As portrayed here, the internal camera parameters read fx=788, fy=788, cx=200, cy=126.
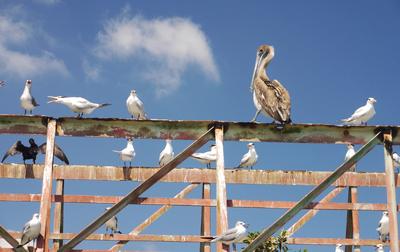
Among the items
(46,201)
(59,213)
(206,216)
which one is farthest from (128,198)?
(206,216)

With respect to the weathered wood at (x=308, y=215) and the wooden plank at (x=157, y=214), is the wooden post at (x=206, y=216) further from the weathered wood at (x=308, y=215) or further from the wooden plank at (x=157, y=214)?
the weathered wood at (x=308, y=215)

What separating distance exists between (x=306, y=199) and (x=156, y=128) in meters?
2.01

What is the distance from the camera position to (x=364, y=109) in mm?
16328

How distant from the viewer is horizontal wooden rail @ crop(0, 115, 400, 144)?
31.4 feet

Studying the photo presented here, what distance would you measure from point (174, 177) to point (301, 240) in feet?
8.90

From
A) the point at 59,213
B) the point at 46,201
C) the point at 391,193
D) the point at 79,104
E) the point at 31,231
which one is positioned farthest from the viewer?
the point at 59,213

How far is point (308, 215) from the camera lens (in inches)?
637

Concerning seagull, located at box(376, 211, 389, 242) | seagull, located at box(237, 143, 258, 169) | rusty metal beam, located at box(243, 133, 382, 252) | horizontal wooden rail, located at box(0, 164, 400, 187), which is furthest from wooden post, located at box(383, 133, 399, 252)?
seagull, located at box(237, 143, 258, 169)

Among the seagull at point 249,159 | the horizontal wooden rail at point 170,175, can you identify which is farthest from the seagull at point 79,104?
the seagull at point 249,159

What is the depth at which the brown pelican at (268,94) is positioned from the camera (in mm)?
10375

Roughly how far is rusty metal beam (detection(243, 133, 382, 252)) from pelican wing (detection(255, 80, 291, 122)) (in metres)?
1.08

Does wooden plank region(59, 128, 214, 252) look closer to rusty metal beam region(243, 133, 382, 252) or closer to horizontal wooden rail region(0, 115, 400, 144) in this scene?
horizontal wooden rail region(0, 115, 400, 144)

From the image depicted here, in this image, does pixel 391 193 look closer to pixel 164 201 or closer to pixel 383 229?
pixel 164 201

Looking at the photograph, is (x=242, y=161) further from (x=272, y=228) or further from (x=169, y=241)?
(x=272, y=228)
